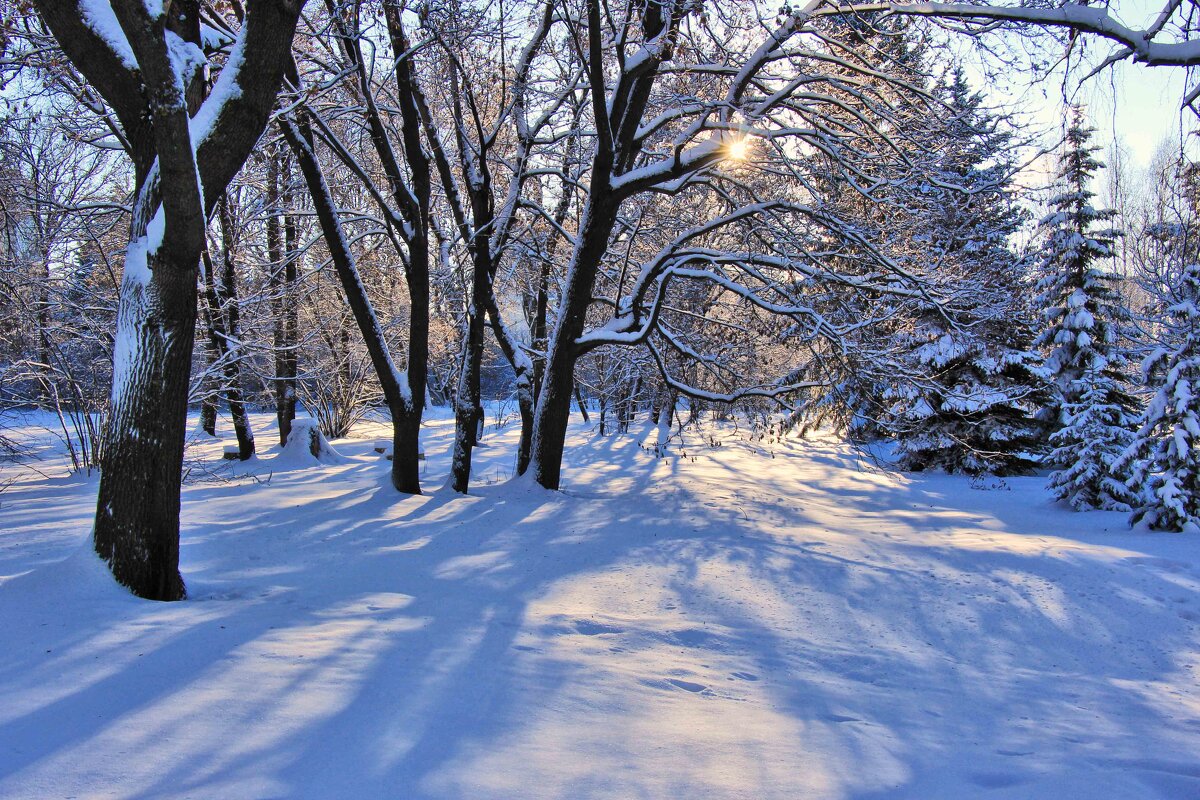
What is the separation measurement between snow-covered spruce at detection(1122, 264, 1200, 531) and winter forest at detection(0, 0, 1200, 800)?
2.5 inches

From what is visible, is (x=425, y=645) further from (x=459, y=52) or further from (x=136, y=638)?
(x=459, y=52)

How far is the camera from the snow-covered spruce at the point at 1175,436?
897cm

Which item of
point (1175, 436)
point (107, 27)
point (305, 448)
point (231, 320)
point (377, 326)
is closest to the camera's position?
point (107, 27)

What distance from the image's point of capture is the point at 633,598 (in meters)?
5.21

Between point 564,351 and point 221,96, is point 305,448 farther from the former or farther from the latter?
point 221,96

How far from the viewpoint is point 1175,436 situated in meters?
9.12

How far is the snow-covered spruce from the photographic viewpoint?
29.4ft

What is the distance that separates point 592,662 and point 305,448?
12.3 meters

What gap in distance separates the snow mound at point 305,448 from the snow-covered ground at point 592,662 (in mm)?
5900

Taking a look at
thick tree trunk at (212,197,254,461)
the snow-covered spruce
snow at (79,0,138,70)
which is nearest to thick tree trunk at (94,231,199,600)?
snow at (79,0,138,70)

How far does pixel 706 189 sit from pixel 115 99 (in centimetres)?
801

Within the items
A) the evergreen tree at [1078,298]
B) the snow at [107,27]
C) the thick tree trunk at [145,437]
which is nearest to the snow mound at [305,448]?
the thick tree trunk at [145,437]

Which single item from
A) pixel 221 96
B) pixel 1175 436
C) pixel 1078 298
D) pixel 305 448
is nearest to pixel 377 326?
pixel 221 96

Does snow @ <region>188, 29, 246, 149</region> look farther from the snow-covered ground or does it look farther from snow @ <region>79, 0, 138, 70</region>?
the snow-covered ground
